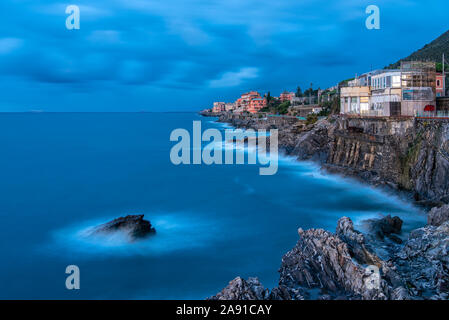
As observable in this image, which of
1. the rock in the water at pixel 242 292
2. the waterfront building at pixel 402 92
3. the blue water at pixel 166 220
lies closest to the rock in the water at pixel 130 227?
the blue water at pixel 166 220

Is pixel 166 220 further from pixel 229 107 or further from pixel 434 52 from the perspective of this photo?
pixel 229 107

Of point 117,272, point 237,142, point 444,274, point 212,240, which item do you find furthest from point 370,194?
point 237,142

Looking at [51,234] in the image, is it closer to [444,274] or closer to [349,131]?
[444,274]

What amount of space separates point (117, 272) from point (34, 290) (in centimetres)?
240

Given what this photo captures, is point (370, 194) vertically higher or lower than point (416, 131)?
lower

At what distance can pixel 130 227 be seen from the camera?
546 inches

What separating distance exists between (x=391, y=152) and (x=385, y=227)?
9.57 m

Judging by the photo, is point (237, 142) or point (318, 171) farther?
point (237, 142)

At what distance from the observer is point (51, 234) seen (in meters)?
15.5

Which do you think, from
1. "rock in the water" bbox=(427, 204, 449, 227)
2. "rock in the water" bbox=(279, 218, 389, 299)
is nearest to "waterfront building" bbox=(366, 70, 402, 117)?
"rock in the water" bbox=(427, 204, 449, 227)

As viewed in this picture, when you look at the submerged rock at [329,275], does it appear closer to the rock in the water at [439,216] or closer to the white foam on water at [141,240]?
the rock in the water at [439,216]

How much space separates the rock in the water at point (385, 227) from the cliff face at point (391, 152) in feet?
11.4

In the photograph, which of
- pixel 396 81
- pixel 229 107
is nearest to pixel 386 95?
pixel 396 81
